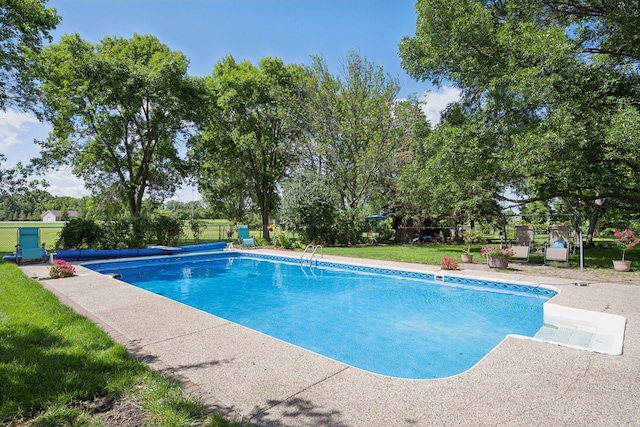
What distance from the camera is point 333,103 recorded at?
66.5 feet

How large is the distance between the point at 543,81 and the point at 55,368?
472 inches

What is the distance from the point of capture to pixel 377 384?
123 inches

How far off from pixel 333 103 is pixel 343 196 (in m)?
5.78

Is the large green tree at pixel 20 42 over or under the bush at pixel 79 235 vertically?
over

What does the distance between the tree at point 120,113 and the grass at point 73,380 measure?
14.5m

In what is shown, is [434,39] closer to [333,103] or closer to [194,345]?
[333,103]

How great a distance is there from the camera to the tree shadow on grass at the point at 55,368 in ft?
8.81

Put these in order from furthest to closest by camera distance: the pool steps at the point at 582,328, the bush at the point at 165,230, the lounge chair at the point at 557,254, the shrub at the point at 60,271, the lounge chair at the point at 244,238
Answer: the lounge chair at the point at 244,238, the bush at the point at 165,230, the lounge chair at the point at 557,254, the shrub at the point at 60,271, the pool steps at the point at 582,328

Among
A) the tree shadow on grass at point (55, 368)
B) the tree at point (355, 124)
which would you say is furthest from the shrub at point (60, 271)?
the tree at point (355, 124)

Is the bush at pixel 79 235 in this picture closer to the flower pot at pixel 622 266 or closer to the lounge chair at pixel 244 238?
the lounge chair at pixel 244 238

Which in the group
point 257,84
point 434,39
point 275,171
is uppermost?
point 257,84

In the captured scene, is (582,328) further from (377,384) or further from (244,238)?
(244,238)

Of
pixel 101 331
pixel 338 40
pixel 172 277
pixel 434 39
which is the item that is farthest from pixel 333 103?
pixel 101 331

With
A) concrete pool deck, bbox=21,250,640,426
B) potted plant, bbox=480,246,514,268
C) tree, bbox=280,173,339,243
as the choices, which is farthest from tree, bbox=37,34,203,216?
potted plant, bbox=480,246,514,268
